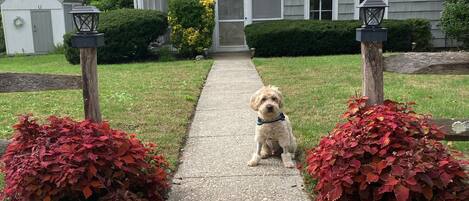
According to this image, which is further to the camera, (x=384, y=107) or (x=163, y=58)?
(x=163, y=58)

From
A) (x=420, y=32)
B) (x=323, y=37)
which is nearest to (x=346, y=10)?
(x=323, y=37)

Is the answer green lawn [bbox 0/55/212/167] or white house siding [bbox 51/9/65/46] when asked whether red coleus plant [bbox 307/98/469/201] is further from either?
white house siding [bbox 51/9/65/46]

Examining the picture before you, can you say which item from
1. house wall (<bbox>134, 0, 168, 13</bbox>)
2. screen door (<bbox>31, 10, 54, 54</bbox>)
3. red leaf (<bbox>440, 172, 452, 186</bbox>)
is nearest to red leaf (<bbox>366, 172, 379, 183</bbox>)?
red leaf (<bbox>440, 172, 452, 186</bbox>)

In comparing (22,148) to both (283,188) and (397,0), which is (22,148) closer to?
(283,188)

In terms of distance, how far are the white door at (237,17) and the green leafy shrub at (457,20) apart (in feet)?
16.9

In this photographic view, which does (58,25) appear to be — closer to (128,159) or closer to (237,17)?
(237,17)

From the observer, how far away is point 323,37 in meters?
15.1

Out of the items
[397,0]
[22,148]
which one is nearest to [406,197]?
[22,148]

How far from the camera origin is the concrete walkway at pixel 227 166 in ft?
14.7

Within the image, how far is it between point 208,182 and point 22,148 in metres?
1.67

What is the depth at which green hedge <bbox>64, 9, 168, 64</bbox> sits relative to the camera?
591 inches

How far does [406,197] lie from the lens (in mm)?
3283

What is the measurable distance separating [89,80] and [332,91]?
5.70 metres

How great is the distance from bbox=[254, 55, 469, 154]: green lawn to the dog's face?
841mm
